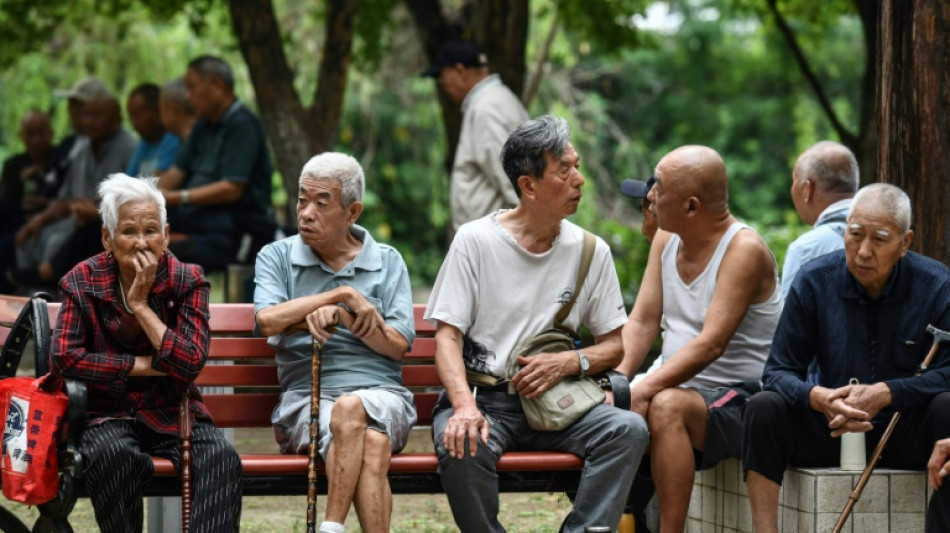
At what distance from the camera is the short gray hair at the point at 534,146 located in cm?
566

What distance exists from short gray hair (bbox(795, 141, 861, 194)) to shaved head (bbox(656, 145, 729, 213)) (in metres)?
1.23

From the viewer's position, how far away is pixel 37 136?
13.6 m

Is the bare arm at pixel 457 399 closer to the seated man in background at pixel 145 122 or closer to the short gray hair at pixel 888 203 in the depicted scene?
the short gray hair at pixel 888 203

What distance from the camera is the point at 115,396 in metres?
5.41

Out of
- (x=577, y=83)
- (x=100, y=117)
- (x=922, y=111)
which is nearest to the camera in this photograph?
(x=922, y=111)

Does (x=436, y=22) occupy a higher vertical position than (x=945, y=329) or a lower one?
higher

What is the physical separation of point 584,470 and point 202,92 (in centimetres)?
491

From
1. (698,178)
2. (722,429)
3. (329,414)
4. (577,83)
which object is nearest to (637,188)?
(698,178)

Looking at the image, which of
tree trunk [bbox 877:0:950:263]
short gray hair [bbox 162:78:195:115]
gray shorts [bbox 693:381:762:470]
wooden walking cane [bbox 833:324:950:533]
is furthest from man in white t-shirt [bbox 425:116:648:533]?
short gray hair [bbox 162:78:195:115]

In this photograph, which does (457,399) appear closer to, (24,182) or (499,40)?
(499,40)

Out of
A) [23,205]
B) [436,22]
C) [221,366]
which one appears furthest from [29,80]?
[221,366]

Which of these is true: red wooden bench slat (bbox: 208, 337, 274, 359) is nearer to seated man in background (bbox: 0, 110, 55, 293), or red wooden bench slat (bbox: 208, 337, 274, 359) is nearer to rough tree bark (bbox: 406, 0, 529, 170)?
rough tree bark (bbox: 406, 0, 529, 170)

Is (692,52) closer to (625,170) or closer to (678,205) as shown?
(625,170)

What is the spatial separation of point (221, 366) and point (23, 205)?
7916 mm
